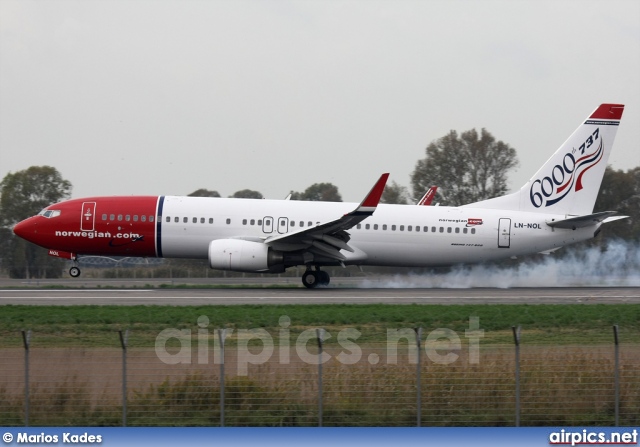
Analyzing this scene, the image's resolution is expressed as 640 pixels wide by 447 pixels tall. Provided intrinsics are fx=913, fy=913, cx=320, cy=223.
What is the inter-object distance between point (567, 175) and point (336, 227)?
1038cm

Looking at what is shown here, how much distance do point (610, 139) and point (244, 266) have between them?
16160mm

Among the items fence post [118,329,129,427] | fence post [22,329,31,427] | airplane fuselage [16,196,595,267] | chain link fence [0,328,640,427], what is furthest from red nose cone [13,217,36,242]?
fence post [118,329,129,427]

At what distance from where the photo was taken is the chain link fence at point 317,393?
43.1 feet

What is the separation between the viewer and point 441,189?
7225 cm

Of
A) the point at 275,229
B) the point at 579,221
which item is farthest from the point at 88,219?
the point at 579,221

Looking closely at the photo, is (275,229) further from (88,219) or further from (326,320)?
(326,320)

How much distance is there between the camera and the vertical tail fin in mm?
37625

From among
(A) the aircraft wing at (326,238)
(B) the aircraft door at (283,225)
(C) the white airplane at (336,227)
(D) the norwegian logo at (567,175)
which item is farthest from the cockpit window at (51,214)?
(D) the norwegian logo at (567,175)

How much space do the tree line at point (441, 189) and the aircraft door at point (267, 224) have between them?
2468 cm

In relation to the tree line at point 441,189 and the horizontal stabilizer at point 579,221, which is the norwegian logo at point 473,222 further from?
the tree line at point 441,189

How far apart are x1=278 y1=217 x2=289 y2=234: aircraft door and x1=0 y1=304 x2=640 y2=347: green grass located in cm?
849

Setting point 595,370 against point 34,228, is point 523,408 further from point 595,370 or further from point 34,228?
point 34,228

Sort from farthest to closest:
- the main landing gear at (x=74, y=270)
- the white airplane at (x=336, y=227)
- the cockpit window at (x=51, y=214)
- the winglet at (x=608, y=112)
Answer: the winglet at (x=608, y=112), the main landing gear at (x=74, y=270), the cockpit window at (x=51, y=214), the white airplane at (x=336, y=227)

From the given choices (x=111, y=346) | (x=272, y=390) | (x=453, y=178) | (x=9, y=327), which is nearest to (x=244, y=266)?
(x=9, y=327)
